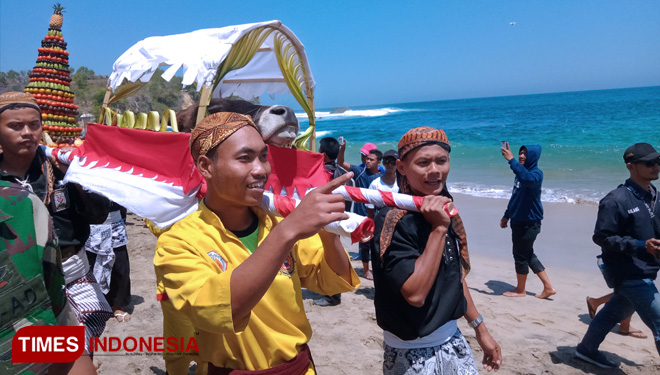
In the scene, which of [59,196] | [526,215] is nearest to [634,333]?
[526,215]

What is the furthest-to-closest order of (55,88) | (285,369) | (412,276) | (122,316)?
(122,316) → (55,88) → (412,276) → (285,369)

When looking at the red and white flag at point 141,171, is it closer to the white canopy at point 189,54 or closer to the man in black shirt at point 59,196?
the man in black shirt at point 59,196

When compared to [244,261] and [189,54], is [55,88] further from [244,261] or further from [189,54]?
[244,261]

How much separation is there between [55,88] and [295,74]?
10.9ft

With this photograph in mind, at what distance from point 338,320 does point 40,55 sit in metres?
4.66

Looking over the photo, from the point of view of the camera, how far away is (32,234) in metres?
1.43

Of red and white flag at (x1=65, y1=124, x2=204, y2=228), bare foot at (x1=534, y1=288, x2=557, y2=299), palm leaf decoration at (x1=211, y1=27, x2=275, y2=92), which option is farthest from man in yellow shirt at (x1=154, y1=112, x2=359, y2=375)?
bare foot at (x1=534, y1=288, x2=557, y2=299)

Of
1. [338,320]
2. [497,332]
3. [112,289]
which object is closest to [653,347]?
[497,332]

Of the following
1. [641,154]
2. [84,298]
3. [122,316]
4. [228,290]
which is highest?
[641,154]

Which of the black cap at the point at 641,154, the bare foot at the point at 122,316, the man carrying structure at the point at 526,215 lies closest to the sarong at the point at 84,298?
the bare foot at the point at 122,316

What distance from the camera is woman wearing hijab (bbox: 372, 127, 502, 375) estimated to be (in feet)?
7.51

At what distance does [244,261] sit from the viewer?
149cm

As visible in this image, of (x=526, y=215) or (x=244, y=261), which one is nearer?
(x=244, y=261)

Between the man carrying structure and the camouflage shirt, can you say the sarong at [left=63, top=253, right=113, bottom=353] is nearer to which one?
the camouflage shirt
